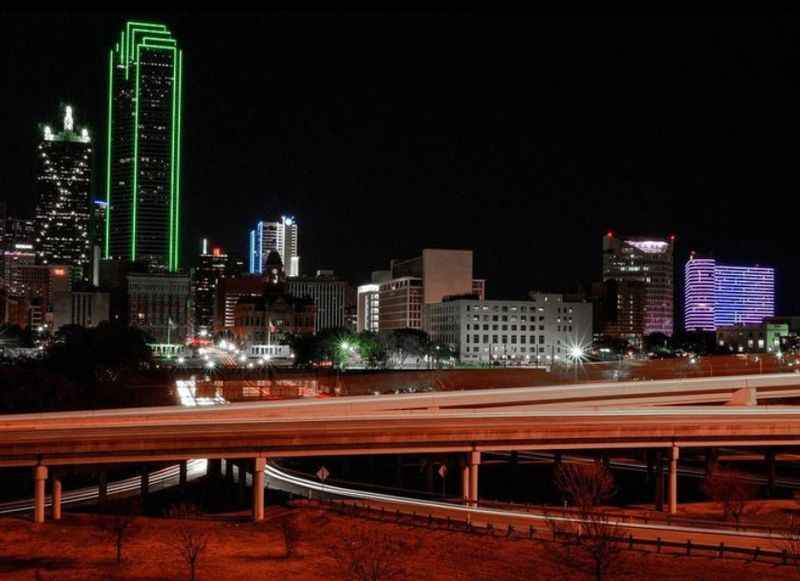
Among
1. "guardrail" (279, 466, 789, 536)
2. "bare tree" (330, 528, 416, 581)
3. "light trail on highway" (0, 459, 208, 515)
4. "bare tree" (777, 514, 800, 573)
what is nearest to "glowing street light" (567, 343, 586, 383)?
"light trail on highway" (0, 459, 208, 515)

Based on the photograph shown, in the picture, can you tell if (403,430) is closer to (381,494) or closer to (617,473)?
(381,494)

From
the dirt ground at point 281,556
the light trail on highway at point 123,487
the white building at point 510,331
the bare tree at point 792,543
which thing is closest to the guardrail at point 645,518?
the bare tree at point 792,543

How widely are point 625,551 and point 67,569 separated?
17483 millimetres

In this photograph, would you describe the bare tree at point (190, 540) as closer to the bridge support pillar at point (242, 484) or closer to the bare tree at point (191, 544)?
the bare tree at point (191, 544)

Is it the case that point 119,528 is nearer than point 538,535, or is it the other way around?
point 119,528

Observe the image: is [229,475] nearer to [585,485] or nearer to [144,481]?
[144,481]

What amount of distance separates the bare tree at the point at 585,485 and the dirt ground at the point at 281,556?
7329 mm

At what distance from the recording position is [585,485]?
42094 millimetres

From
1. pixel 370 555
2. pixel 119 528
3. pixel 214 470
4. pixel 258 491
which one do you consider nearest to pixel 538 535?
pixel 370 555

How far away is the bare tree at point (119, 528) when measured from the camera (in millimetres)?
30731

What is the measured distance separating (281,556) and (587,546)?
9.88m

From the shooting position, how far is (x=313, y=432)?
127ft

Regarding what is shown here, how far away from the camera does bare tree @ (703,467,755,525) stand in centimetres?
3944

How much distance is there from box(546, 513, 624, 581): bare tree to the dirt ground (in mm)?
A: 263
